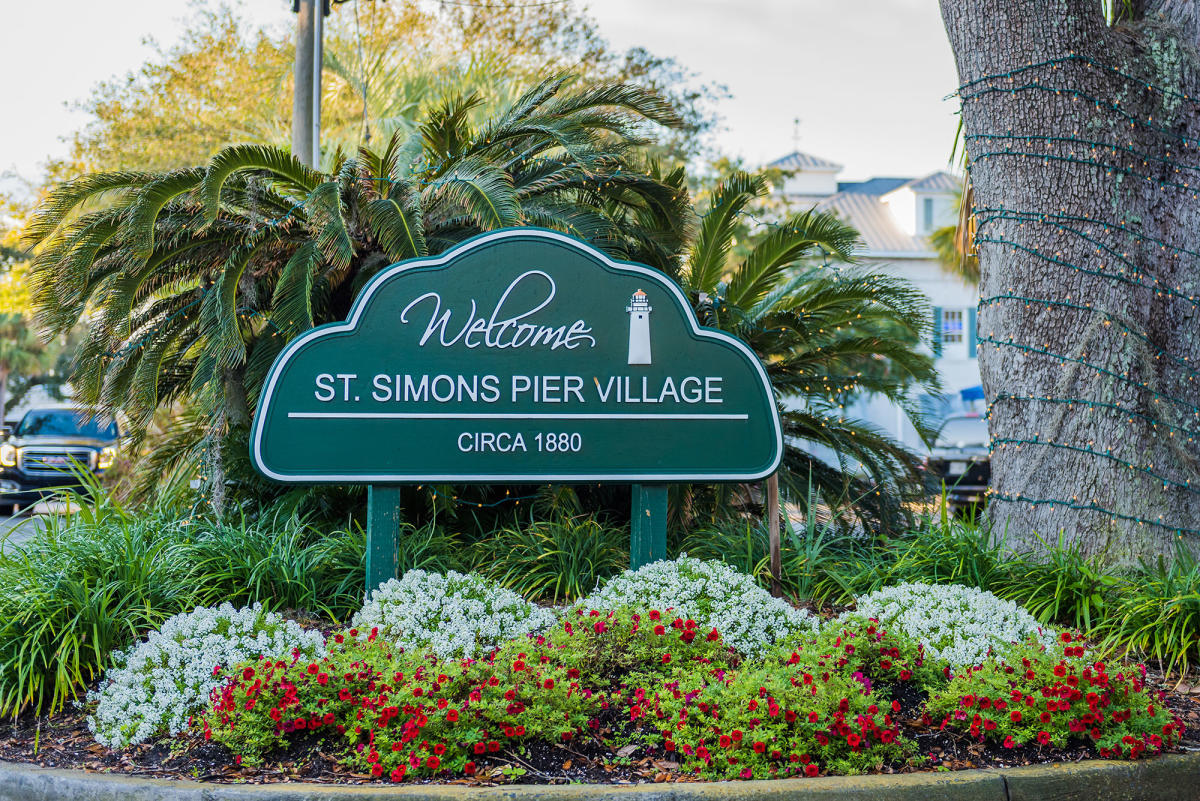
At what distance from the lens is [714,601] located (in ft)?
16.8

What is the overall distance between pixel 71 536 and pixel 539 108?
446 cm

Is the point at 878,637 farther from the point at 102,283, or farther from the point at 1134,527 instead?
the point at 102,283

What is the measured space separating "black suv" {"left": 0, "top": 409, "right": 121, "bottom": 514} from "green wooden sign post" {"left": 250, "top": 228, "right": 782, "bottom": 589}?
28.9ft

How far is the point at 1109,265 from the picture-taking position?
603cm

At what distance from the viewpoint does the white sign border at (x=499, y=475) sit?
5371mm

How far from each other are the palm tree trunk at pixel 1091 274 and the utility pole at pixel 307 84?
266 inches

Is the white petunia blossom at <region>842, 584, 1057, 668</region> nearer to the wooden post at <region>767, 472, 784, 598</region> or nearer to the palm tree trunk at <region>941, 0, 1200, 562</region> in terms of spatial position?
the wooden post at <region>767, 472, 784, 598</region>

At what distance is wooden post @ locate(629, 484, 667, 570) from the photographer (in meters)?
5.75

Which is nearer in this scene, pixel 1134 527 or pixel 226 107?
pixel 1134 527

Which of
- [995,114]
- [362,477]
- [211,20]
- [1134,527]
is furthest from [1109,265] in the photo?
[211,20]

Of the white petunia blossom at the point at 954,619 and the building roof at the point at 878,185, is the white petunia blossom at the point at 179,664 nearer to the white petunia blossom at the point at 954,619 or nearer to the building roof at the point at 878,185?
the white petunia blossom at the point at 954,619

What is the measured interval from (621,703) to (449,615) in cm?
109

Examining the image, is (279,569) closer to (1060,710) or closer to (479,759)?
(479,759)

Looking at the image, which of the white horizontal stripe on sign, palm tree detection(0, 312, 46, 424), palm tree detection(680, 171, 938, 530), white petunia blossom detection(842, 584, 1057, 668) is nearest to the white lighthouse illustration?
the white horizontal stripe on sign
